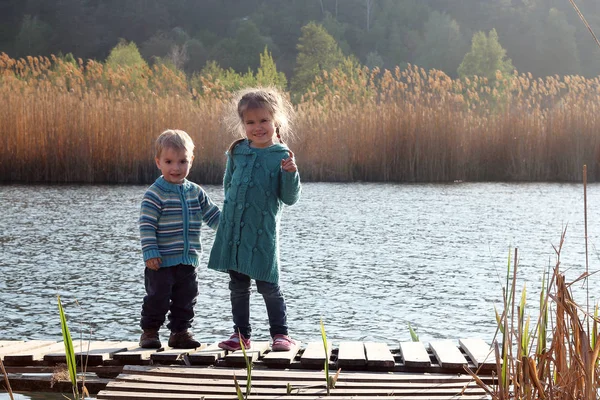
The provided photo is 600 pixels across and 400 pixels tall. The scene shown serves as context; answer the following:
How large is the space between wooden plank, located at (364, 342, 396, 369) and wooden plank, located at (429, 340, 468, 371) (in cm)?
15

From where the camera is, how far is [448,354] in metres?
2.83

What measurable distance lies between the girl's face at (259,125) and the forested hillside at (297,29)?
38.9m

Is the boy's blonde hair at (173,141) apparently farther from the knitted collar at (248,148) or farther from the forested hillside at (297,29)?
the forested hillside at (297,29)

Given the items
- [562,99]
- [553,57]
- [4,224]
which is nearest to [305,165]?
[562,99]

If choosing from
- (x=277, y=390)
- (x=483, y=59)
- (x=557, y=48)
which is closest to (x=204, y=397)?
(x=277, y=390)

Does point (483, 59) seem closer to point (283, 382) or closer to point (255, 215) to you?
point (255, 215)

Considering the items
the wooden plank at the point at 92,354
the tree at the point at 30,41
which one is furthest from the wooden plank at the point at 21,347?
the tree at the point at 30,41

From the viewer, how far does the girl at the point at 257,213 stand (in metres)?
3.04

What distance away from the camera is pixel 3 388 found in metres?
2.74

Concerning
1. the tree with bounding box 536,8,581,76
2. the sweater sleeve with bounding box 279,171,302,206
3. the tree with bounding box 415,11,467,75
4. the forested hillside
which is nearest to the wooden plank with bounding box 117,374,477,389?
the sweater sleeve with bounding box 279,171,302,206

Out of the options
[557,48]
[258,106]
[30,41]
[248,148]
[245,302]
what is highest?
[30,41]

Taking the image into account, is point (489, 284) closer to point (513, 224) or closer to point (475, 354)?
point (475, 354)

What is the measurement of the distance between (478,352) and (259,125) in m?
1.04

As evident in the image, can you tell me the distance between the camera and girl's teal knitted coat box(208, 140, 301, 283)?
9.96ft
